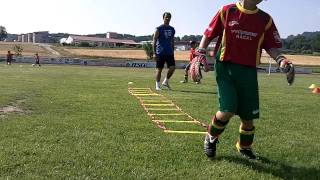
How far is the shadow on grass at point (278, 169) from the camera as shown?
17.2 ft

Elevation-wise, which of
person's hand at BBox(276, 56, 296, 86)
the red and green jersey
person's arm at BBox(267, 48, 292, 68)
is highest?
the red and green jersey

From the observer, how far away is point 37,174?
493 cm

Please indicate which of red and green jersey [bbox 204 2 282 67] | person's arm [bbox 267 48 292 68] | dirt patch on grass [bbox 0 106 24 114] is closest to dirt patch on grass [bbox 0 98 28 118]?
dirt patch on grass [bbox 0 106 24 114]

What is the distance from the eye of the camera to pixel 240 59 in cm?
575

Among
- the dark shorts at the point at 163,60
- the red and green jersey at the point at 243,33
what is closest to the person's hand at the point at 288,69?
the red and green jersey at the point at 243,33

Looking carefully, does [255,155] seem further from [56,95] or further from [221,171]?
[56,95]

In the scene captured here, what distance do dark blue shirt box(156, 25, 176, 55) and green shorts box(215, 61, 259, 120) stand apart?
9355mm

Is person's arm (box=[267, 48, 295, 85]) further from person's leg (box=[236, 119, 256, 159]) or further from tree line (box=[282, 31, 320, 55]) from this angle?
tree line (box=[282, 31, 320, 55])

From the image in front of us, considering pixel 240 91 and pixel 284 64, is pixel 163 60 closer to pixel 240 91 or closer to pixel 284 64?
pixel 240 91

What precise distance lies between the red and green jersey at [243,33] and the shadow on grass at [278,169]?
1.13 metres

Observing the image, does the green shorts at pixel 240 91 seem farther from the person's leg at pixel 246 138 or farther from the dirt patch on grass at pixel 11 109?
the dirt patch on grass at pixel 11 109

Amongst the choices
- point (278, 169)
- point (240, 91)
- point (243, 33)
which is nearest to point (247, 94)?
point (240, 91)

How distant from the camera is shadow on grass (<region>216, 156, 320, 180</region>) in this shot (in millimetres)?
5230

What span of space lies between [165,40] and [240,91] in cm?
948
